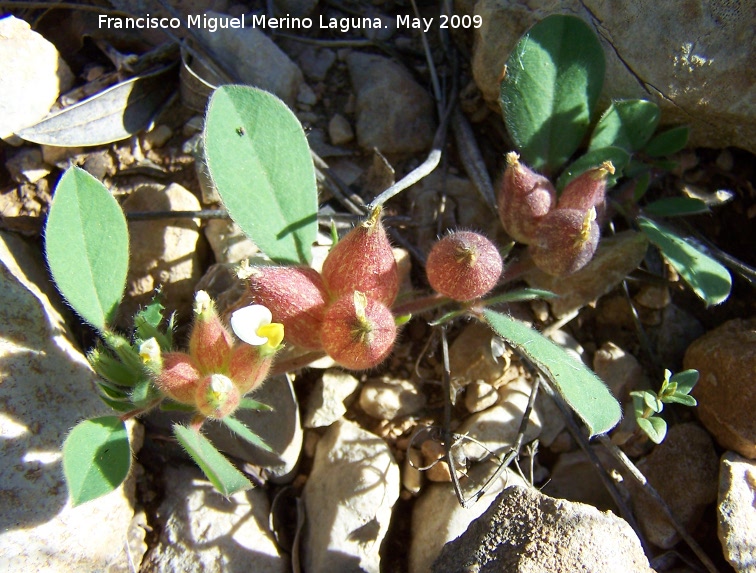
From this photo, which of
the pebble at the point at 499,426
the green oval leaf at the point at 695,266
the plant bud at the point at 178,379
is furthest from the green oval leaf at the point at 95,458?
the green oval leaf at the point at 695,266

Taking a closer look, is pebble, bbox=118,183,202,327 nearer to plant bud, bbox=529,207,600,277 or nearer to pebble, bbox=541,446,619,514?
plant bud, bbox=529,207,600,277

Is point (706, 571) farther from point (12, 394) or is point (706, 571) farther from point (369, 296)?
point (12, 394)

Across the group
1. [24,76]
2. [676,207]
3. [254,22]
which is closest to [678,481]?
[676,207]

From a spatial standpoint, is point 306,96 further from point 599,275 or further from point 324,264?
point 599,275

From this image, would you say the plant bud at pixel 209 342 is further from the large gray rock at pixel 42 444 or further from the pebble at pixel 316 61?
the pebble at pixel 316 61

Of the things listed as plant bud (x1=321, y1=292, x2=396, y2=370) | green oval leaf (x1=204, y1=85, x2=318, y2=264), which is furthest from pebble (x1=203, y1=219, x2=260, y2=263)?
plant bud (x1=321, y1=292, x2=396, y2=370)
